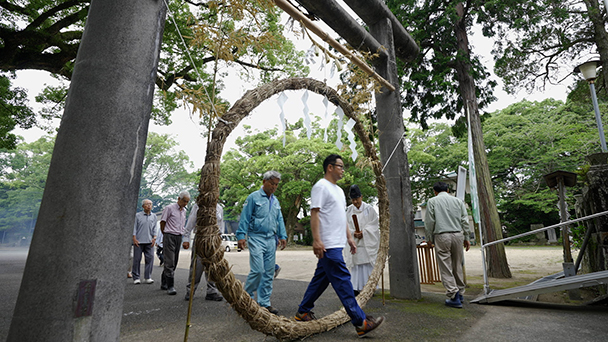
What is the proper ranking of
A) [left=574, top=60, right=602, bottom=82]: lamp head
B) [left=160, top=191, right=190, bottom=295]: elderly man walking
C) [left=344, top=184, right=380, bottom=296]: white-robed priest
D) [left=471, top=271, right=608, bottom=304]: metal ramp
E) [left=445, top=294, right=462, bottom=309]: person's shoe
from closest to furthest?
[left=471, top=271, right=608, bottom=304]: metal ramp, [left=445, top=294, right=462, bottom=309]: person's shoe, [left=344, top=184, right=380, bottom=296]: white-robed priest, [left=160, top=191, right=190, bottom=295]: elderly man walking, [left=574, top=60, right=602, bottom=82]: lamp head

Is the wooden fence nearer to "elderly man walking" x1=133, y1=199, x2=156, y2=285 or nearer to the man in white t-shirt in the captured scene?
the man in white t-shirt

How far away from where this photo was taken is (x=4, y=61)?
7586 mm

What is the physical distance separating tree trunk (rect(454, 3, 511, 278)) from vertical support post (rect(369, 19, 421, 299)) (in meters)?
3.43

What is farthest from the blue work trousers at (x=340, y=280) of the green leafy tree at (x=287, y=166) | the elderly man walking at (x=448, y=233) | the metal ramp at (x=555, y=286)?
the green leafy tree at (x=287, y=166)

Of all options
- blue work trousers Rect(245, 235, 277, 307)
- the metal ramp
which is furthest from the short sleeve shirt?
the metal ramp

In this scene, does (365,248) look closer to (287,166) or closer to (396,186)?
(396,186)

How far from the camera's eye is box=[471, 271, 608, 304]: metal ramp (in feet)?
12.5

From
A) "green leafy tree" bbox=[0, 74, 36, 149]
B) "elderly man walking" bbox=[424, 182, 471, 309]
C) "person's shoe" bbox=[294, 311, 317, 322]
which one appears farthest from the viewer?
"green leafy tree" bbox=[0, 74, 36, 149]

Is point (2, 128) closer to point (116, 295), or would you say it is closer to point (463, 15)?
point (116, 295)

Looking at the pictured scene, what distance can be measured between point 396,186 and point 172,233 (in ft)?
13.7

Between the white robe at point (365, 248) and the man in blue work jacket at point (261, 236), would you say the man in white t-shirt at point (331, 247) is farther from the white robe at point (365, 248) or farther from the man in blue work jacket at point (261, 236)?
the white robe at point (365, 248)

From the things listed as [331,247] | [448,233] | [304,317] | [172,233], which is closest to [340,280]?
[331,247]

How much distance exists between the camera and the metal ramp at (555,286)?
12.5 ft

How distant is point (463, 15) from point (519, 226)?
2067cm
